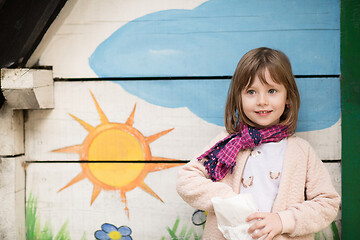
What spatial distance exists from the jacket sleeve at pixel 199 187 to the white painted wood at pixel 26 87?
585mm

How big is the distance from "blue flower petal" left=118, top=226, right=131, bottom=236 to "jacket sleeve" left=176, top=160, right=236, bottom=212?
371mm

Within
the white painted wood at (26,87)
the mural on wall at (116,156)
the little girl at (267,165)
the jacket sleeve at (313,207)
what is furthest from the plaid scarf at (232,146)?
the white painted wood at (26,87)

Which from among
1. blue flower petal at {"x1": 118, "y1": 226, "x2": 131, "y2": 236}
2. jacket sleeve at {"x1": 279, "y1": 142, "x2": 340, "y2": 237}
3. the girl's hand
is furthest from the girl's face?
blue flower petal at {"x1": 118, "y1": 226, "x2": 131, "y2": 236}

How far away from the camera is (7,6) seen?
1.03 m

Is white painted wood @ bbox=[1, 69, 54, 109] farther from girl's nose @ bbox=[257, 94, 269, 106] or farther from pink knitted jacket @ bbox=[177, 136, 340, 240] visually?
girl's nose @ bbox=[257, 94, 269, 106]

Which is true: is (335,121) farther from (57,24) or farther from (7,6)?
(7,6)

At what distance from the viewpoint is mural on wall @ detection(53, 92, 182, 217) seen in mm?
1155

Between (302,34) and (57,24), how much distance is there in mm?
908

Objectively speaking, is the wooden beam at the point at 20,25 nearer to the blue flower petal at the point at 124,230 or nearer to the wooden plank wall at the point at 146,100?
the wooden plank wall at the point at 146,100

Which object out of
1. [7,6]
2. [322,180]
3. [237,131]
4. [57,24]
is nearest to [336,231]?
[322,180]

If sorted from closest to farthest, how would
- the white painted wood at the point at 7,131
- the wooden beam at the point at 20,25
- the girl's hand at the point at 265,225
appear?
the girl's hand at the point at 265,225, the wooden beam at the point at 20,25, the white painted wood at the point at 7,131

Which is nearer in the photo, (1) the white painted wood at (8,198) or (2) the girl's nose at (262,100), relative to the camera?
(2) the girl's nose at (262,100)

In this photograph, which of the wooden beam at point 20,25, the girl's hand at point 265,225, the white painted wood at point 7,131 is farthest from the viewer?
the white painted wood at point 7,131

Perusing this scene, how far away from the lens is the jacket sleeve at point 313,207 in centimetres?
81
